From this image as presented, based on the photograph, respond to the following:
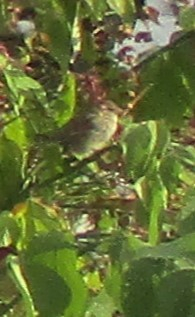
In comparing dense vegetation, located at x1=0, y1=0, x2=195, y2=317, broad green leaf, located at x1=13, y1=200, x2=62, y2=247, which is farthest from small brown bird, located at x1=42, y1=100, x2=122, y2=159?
broad green leaf, located at x1=13, y1=200, x2=62, y2=247

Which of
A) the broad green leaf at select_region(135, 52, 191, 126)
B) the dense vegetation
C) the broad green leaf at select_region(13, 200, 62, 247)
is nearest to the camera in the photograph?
the dense vegetation

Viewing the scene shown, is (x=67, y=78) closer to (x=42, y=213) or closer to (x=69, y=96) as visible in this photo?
(x=69, y=96)

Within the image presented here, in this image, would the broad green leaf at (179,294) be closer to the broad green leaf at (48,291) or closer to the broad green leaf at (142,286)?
the broad green leaf at (142,286)

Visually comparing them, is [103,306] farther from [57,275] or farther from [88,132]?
[88,132]

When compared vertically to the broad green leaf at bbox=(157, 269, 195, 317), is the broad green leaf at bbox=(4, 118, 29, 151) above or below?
below

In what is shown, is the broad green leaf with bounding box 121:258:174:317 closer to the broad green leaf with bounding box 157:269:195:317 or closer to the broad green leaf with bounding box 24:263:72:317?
the broad green leaf with bounding box 157:269:195:317

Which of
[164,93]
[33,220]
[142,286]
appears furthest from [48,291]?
[164,93]

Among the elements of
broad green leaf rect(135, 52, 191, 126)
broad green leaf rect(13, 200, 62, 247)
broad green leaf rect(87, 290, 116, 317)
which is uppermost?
broad green leaf rect(87, 290, 116, 317)

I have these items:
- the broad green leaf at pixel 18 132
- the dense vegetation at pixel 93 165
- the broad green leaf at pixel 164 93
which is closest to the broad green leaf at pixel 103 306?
the dense vegetation at pixel 93 165
